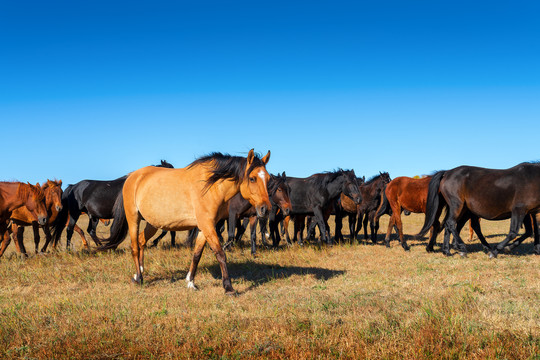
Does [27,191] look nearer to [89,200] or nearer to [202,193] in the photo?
[89,200]

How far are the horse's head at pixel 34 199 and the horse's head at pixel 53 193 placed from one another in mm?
1359

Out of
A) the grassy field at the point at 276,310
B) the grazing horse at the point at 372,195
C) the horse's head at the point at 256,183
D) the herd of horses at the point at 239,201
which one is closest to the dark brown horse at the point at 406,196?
the herd of horses at the point at 239,201

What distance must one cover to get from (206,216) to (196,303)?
1402 millimetres

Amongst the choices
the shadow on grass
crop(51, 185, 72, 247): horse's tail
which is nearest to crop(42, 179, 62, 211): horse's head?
crop(51, 185, 72, 247): horse's tail

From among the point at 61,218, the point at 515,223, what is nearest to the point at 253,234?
the point at 61,218

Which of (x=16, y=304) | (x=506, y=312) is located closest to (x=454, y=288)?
(x=506, y=312)

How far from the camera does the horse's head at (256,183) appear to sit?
6320 millimetres

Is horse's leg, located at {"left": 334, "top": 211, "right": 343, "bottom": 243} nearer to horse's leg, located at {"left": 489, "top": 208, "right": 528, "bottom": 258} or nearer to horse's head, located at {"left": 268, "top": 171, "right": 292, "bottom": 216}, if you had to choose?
horse's head, located at {"left": 268, "top": 171, "right": 292, "bottom": 216}

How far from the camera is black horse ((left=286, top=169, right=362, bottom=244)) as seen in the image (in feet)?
42.6

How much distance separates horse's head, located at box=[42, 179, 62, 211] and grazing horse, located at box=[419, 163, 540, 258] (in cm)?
1069

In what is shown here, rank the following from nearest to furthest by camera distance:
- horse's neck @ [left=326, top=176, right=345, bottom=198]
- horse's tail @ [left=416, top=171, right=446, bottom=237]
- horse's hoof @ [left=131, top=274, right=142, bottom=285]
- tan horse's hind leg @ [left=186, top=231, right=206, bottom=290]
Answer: tan horse's hind leg @ [left=186, top=231, right=206, bottom=290] < horse's hoof @ [left=131, top=274, right=142, bottom=285] < horse's tail @ [left=416, top=171, right=446, bottom=237] < horse's neck @ [left=326, top=176, right=345, bottom=198]

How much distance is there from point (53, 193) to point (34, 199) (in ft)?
5.18

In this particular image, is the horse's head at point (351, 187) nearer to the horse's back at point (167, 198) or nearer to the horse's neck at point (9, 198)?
the horse's back at point (167, 198)

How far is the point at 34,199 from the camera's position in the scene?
10.4m
